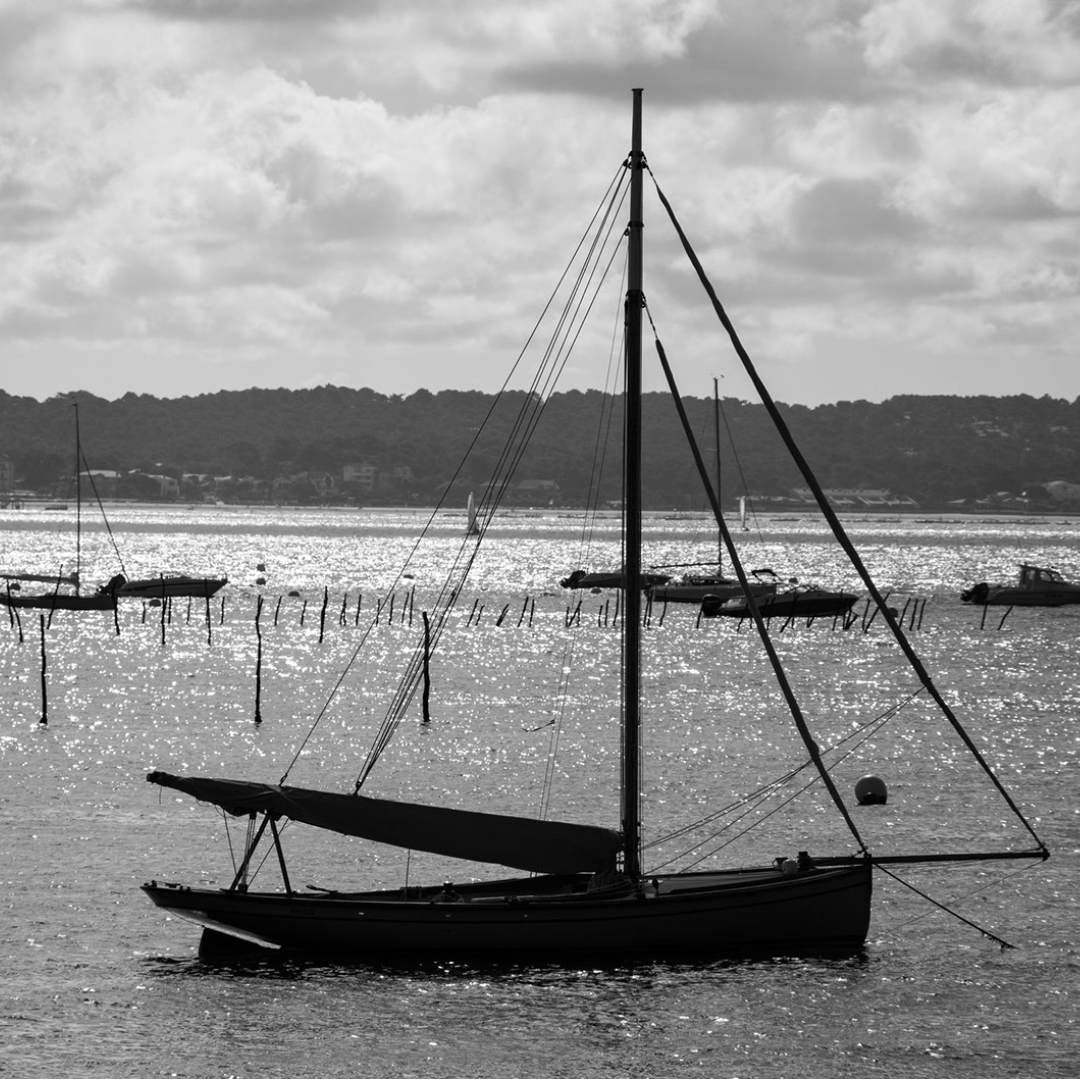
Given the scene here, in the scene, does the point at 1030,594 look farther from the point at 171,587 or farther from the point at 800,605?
the point at 171,587

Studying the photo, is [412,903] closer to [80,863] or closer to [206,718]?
[80,863]

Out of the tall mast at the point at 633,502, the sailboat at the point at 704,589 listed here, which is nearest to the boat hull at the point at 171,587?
the sailboat at the point at 704,589

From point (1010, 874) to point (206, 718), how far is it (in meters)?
38.3

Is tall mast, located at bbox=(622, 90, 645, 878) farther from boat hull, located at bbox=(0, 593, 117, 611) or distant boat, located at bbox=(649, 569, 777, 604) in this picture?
distant boat, located at bbox=(649, 569, 777, 604)

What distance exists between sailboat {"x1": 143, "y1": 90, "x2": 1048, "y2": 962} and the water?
25.2 inches

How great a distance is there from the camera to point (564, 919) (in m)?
32.7

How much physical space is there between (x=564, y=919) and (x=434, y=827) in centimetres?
339

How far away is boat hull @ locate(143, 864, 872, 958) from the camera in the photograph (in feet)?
107

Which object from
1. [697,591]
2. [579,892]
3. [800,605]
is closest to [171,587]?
[697,591]

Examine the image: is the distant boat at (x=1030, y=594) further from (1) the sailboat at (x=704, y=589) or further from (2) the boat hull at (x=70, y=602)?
(2) the boat hull at (x=70, y=602)

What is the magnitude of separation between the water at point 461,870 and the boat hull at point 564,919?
1.69ft

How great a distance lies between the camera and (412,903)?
108ft

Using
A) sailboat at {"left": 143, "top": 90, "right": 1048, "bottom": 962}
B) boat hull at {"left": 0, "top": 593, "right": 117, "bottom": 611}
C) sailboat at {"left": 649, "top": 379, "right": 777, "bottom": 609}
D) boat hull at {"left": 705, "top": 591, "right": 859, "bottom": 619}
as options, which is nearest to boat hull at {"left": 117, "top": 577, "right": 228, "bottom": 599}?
boat hull at {"left": 0, "top": 593, "right": 117, "bottom": 611}

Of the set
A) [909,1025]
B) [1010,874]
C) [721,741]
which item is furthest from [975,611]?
[909,1025]
